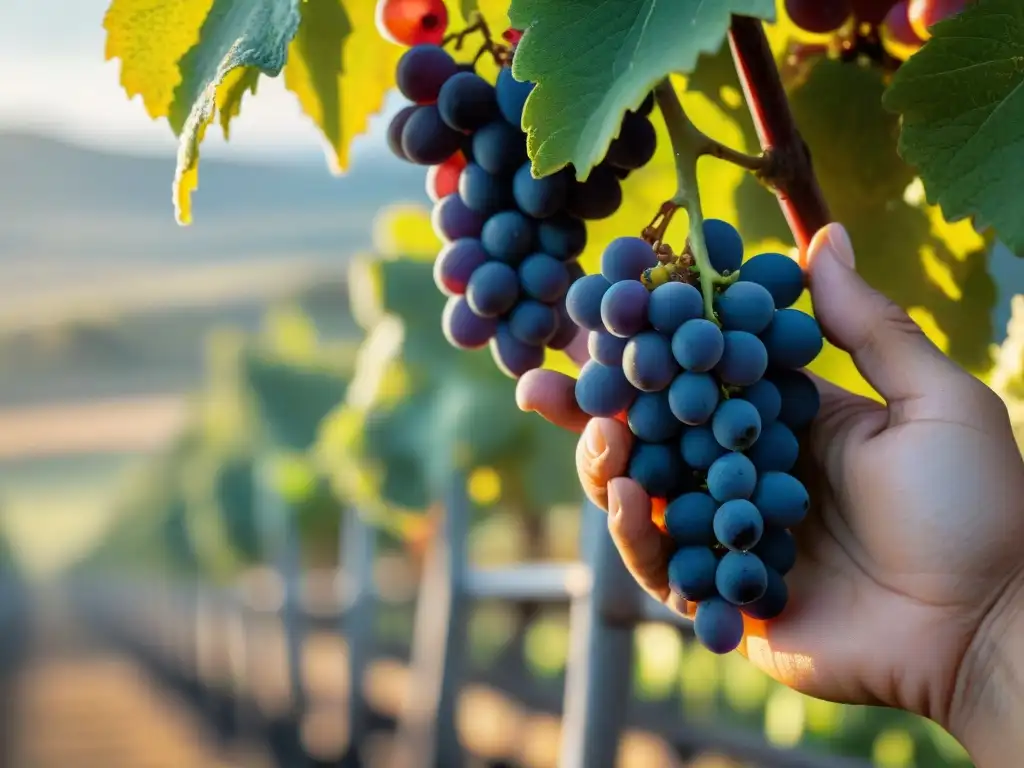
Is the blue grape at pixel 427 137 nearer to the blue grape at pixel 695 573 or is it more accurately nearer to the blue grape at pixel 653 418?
the blue grape at pixel 653 418

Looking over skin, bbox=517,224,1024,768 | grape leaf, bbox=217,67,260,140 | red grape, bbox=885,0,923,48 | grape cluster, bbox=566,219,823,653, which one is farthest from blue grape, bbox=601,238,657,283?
red grape, bbox=885,0,923,48

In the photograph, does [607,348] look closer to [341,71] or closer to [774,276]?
[774,276]

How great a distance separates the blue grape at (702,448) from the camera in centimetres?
55

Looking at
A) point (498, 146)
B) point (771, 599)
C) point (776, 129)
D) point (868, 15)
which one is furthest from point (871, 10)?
point (771, 599)

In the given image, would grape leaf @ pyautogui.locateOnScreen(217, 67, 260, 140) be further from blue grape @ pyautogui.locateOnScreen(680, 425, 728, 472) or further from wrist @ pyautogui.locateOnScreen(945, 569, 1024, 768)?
wrist @ pyautogui.locateOnScreen(945, 569, 1024, 768)

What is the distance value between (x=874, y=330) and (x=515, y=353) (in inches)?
8.1

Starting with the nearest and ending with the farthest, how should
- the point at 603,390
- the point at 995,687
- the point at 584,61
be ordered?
the point at 584,61, the point at 603,390, the point at 995,687

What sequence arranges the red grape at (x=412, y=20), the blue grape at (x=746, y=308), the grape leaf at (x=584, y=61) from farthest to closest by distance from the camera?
the red grape at (x=412, y=20), the blue grape at (x=746, y=308), the grape leaf at (x=584, y=61)

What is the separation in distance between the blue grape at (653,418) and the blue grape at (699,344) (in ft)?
0.11

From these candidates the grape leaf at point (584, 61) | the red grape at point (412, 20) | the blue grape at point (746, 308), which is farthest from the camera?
the red grape at point (412, 20)

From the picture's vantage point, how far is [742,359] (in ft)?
1.73

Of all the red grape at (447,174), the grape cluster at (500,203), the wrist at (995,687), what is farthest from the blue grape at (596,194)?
the wrist at (995,687)

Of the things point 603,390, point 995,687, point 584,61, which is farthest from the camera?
point 995,687

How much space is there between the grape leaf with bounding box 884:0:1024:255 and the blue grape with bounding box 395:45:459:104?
238 mm
